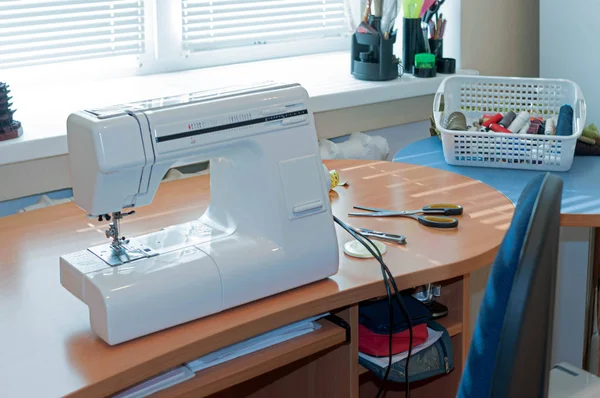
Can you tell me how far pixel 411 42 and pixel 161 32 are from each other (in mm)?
714

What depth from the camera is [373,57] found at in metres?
2.27

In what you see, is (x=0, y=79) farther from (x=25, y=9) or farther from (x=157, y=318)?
(x=157, y=318)

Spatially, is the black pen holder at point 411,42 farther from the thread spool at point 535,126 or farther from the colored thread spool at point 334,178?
the colored thread spool at point 334,178

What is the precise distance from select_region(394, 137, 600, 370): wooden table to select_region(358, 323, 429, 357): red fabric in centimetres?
33

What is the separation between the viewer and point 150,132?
1.10 metres

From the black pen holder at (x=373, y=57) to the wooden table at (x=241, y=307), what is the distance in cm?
55

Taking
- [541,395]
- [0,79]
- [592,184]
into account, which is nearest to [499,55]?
[592,184]

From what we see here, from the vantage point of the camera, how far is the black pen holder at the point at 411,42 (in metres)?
2.31

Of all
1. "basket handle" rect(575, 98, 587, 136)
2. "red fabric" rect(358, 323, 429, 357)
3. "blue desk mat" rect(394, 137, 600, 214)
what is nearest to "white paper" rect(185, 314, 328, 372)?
"red fabric" rect(358, 323, 429, 357)

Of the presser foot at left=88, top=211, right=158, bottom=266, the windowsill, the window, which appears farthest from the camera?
the window

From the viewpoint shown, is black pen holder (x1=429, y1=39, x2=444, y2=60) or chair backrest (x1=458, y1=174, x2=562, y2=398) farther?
black pen holder (x1=429, y1=39, x2=444, y2=60)

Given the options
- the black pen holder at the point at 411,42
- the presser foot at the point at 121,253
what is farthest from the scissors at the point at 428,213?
→ the black pen holder at the point at 411,42

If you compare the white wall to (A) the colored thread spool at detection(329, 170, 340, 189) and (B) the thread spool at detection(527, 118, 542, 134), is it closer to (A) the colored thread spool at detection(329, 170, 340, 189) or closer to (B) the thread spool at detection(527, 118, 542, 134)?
(B) the thread spool at detection(527, 118, 542, 134)

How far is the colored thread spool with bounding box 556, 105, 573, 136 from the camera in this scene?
1.84 metres
